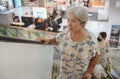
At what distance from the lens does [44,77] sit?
2.43 meters

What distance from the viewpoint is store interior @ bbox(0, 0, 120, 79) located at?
7.69 feet

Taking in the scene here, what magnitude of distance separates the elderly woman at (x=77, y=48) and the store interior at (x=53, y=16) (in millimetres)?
780

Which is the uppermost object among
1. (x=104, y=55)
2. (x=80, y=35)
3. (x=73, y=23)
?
(x=73, y=23)

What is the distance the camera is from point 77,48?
5.25 feet

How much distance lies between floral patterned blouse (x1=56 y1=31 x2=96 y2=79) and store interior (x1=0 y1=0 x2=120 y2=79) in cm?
78

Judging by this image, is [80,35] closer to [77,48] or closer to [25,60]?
[77,48]

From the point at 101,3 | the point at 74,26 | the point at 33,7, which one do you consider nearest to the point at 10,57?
the point at 33,7

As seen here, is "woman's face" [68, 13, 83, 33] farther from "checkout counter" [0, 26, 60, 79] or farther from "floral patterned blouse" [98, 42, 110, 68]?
"floral patterned blouse" [98, 42, 110, 68]

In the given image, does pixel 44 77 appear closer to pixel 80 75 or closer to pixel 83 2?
pixel 80 75

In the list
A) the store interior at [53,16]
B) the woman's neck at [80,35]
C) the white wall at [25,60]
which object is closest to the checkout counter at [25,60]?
the white wall at [25,60]

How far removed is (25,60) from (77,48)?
2.76 feet

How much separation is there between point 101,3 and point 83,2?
0.75 ft

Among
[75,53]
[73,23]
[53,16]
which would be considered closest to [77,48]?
[75,53]

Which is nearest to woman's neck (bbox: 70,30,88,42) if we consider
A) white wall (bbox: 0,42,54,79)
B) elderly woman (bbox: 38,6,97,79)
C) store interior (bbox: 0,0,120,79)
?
elderly woman (bbox: 38,6,97,79)
